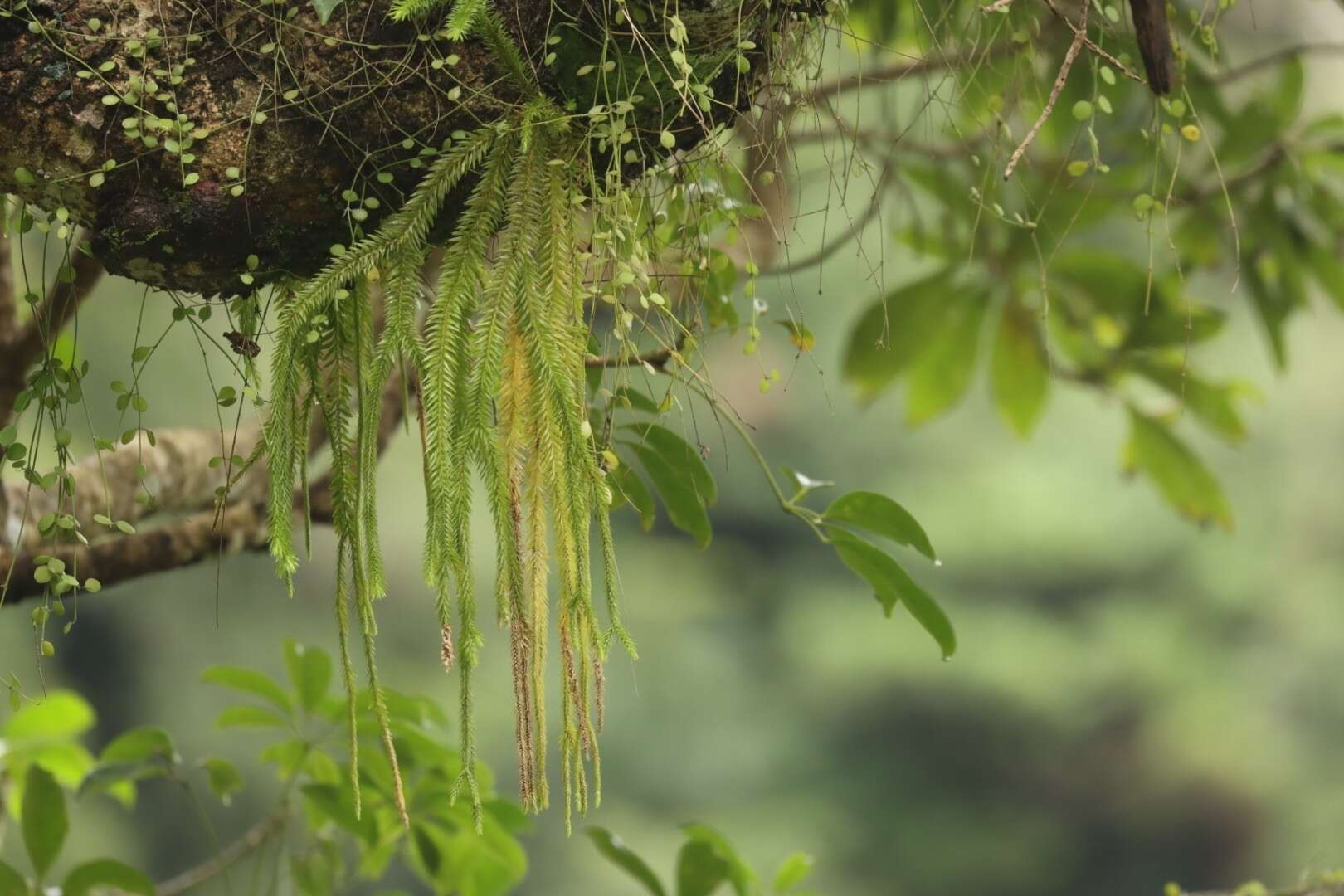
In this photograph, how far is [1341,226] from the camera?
1451 millimetres

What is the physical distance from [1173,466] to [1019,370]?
228 millimetres

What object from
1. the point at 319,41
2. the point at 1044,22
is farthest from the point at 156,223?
the point at 1044,22

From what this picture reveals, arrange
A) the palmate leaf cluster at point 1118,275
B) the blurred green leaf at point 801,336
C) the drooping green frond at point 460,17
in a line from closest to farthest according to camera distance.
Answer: the drooping green frond at point 460,17 → the blurred green leaf at point 801,336 → the palmate leaf cluster at point 1118,275

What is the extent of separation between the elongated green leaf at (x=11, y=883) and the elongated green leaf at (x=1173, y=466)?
130 cm

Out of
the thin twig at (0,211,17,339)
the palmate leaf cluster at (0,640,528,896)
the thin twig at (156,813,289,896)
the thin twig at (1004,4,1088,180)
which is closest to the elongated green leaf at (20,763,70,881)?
the palmate leaf cluster at (0,640,528,896)

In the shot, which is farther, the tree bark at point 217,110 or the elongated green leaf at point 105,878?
the elongated green leaf at point 105,878

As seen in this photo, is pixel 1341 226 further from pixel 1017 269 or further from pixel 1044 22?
pixel 1044 22

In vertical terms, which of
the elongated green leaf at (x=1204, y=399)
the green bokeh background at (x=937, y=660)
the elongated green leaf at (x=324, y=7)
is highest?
the elongated green leaf at (x=1204, y=399)

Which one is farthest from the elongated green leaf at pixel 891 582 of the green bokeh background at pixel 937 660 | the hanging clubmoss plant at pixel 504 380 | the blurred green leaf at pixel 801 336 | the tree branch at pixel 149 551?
the green bokeh background at pixel 937 660

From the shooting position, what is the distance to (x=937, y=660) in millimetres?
4785

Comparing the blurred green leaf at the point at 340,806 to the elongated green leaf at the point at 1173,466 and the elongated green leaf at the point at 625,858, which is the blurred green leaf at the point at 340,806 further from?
the elongated green leaf at the point at 1173,466

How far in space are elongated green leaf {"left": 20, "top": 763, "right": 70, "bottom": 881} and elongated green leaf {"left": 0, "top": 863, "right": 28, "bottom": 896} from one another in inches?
0.6

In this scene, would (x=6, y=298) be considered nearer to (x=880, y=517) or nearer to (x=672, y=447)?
(x=672, y=447)

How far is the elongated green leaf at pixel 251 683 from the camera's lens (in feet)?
3.30
